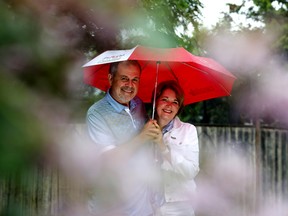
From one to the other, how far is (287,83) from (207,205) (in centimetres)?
254

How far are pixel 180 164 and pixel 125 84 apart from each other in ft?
1.39

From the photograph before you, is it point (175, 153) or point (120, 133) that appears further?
point (175, 153)

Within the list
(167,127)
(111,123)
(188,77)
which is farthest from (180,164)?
(188,77)

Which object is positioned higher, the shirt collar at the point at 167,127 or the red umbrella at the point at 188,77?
the red umbrella at the point at 188,77

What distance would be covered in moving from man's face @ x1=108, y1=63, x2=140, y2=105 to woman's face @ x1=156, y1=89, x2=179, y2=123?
0.22m

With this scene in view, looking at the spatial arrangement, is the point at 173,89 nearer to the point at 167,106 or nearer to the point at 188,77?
the point at 167,106

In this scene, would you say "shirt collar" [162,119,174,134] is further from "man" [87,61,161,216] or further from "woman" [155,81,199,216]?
"man" [87,61,161,216]

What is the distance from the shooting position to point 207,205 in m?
5.56

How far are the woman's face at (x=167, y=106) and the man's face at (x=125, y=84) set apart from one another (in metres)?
0.22

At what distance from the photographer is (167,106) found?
2.30 m

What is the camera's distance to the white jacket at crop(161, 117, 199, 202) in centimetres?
215

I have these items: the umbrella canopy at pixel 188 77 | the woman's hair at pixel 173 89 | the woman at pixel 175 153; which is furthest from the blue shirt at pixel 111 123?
the umbrella canopy at pixel 188 77

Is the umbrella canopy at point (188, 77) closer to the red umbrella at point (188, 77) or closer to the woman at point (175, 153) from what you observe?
the red umbrella at point (188, 77)

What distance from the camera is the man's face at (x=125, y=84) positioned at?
2.10 m
